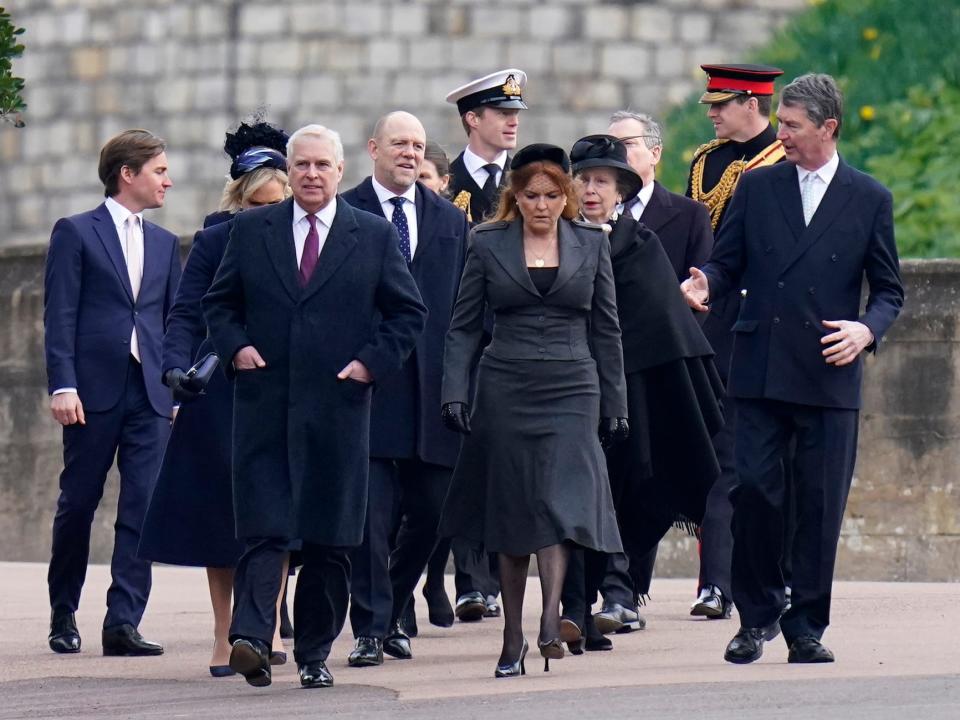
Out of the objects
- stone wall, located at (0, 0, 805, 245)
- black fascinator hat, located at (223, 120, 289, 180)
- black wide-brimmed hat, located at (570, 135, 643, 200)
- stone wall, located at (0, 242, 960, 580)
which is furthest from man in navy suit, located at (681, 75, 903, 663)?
stone wall, located at (0, 0, 805, 245)

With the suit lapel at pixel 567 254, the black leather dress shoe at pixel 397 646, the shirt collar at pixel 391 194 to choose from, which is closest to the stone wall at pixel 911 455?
the shirt collar at pixel 391 194

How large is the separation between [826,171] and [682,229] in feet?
5.74

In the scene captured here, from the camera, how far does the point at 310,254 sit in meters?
8.52

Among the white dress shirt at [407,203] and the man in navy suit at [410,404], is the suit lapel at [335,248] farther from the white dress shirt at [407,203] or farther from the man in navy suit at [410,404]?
the white dress shirt at [407,203]

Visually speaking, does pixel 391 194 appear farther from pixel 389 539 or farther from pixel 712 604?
pixel 712 604

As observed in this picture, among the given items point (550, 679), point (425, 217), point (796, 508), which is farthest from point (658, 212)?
point (550, 679)

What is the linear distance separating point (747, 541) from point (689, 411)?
106cm

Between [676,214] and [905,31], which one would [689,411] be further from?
[905,31]

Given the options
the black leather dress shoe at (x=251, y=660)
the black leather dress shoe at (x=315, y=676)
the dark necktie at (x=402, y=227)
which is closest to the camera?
the black leather dress shoe at (x=251, y=660)

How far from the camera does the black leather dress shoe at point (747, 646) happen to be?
28.7 ft

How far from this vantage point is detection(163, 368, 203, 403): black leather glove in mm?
8586

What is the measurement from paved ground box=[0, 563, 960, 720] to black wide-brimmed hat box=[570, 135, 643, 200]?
5.34 ft

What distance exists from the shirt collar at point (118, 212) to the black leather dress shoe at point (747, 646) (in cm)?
283

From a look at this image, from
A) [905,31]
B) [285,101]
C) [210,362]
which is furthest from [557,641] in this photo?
[285,101]
